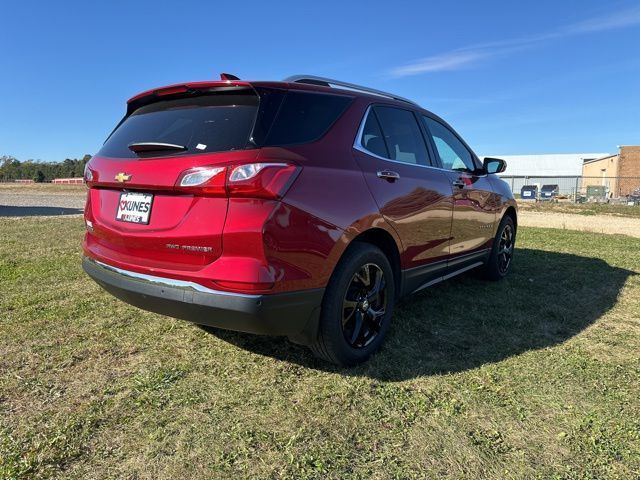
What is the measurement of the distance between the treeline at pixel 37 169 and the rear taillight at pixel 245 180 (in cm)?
9851

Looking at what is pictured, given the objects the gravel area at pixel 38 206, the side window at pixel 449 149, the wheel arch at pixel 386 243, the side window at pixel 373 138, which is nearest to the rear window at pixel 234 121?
the side window at pixel 373 138

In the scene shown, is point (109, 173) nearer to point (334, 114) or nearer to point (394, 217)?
point (334, 114)

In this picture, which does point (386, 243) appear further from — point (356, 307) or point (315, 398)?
point (315, 398)

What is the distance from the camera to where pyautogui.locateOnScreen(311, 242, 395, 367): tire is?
273cm

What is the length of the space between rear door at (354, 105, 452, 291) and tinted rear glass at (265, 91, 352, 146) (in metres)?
0.26

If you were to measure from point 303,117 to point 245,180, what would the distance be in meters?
0.65

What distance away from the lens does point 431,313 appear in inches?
165

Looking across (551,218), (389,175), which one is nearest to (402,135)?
(389,175)

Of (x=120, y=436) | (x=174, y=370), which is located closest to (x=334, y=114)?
(x=174, y=370)

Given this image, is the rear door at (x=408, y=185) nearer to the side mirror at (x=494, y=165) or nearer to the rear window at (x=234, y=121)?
the rear window at (x=234, y=121)

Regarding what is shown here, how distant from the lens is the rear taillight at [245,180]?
232cm

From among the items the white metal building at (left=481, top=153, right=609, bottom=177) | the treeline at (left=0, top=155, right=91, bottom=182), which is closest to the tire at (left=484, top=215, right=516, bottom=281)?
the white metal building at (left=481, top=153, right=609, bottom=177)

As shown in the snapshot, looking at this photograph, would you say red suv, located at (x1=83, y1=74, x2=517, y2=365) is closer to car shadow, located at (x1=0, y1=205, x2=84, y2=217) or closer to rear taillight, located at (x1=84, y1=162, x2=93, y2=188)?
rear taillight, located at (x1=84, y1=162, x2=93, y2=188)

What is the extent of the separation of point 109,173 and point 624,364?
366cm
